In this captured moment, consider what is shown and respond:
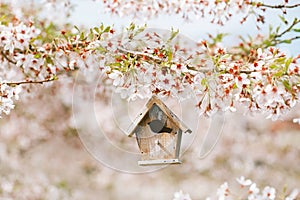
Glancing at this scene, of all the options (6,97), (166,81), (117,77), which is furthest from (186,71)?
(6,97)

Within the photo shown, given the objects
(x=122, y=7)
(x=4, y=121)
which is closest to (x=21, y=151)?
(x=4, y=121)

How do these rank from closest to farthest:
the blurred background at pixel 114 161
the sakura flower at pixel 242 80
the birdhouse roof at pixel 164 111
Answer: the sakura flower at pixel 242 80, the birdhouse roof at pixel 164 111, the blurred background at pixel 114 161

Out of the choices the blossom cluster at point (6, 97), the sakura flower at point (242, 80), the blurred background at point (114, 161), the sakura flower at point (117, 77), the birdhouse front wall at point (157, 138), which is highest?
the sakura flower at point (242, 80)

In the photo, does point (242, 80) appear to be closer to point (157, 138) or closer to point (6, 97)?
point (157, 138)

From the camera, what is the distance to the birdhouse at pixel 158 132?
178 centimetres

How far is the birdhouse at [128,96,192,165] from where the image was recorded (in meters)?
1.78

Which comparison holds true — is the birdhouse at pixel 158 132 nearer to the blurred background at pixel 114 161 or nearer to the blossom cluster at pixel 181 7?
the blossom cluster at pixel 181 7

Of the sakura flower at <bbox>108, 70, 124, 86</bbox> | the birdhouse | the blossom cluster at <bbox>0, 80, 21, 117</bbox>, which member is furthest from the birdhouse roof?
the blossom cluster at <bbox>0, 80, 21, 117</bbox>

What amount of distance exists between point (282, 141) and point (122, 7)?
4.61 m

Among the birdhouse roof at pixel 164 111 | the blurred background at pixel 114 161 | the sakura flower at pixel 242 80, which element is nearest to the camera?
the sakura flower at pixel 242 80

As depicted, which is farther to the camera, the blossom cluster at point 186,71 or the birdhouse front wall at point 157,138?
the birdhouse front wall at point 157,138

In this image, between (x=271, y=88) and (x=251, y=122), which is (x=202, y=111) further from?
(x=251, y=122)

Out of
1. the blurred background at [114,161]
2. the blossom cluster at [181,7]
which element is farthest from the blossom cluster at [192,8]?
the blurred background at [114,161]

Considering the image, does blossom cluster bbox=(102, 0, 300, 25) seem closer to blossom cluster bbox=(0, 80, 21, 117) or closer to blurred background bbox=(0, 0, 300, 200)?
blossom cluster bbox=(0, 80, 21, 117)
